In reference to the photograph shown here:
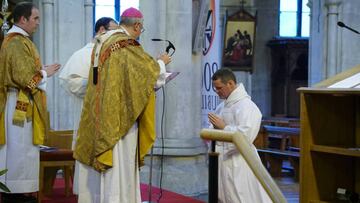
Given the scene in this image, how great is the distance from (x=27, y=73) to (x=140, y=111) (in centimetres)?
133

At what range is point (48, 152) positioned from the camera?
6.56 meters

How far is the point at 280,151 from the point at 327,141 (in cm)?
746

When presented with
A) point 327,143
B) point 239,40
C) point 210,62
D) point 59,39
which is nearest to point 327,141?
point 327,143

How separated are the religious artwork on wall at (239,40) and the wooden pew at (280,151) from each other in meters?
4.90

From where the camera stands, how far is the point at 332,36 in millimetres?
13164

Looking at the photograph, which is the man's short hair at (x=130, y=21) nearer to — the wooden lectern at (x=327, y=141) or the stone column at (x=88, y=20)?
the wooden lectern at (x=327, y=141)

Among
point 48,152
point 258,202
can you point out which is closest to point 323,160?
Result: point 258,202

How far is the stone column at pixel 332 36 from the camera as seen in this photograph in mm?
13109

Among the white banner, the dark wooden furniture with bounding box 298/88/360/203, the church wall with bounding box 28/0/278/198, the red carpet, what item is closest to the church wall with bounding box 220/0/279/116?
the church wall with bounding box 28/0/278/198

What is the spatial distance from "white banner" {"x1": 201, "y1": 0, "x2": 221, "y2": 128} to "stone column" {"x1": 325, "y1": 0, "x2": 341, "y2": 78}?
6.03 m

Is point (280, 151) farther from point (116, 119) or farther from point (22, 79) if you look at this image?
point (116, 119)

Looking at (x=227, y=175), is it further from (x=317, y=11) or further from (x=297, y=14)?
(x=297, y=14)

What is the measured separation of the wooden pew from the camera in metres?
10.9

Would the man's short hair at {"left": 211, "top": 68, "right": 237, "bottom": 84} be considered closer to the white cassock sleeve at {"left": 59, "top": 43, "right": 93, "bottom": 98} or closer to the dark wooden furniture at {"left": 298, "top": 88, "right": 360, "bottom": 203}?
the white cassock sleeve at {"left": 59, "top": 43, "right": 93, "bottom": 98}
